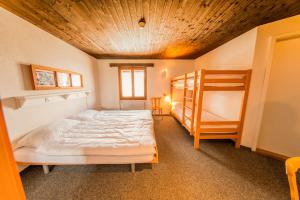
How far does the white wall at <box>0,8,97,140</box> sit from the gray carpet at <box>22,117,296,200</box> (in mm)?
857

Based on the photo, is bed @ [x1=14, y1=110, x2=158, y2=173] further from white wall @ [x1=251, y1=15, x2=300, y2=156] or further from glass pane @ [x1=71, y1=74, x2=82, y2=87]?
white wall @ [x1=251, y1=15, x2=300, y2=156]

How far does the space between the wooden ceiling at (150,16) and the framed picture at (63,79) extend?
0.83 meters

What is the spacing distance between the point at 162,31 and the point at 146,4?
2.78 feet

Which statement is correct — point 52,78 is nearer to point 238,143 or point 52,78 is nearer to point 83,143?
point 83,143

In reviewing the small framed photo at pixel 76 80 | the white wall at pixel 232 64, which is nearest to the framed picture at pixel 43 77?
the small framed photo at pixel 76 80

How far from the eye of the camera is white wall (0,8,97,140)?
1.55m

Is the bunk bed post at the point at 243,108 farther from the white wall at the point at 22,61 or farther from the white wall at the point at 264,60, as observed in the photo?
the white wall at the point at 22,61

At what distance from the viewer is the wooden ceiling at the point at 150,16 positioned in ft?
5.00

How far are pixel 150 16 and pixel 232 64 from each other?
2311 mm

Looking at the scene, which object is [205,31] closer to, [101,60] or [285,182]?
[285,182]

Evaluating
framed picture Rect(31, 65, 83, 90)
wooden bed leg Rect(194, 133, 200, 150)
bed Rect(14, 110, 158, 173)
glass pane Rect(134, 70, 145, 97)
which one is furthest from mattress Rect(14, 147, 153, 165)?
glass pane Rect(134, 70, 145, 97)

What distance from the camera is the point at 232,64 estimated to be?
2770 mm

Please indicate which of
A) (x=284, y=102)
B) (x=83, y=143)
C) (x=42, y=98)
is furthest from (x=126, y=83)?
(x=284, y=102)

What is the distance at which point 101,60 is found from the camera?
455 centimetres
